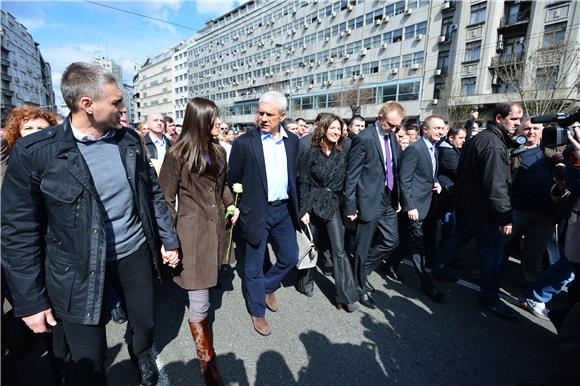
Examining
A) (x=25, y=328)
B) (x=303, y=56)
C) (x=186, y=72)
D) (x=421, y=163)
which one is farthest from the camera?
(x=186, y=72)

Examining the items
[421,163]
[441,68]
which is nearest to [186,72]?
[441,68]

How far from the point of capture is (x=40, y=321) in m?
1.61

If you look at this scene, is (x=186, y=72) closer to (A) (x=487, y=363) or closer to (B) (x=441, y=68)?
(B) (x=441, y=68)

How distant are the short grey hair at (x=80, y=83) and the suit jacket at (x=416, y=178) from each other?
3081 millimetres

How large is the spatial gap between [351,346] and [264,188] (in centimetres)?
161

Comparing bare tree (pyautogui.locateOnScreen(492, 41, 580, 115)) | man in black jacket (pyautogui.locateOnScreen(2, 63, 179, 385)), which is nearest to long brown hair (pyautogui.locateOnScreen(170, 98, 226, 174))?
man in black jacket (pyautogui.locateOnScreen(2, 63, 179, 385))

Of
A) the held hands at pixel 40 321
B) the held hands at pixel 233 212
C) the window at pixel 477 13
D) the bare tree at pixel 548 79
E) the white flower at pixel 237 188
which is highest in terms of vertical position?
the window at pixel 477 13

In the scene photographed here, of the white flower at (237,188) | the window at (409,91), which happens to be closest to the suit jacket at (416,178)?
the white flower at (237,188)

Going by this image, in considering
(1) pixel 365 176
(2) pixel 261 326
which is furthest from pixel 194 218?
(1) pixel 365 176

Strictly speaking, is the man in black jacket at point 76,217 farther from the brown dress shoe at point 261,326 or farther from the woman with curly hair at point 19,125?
the woman with curly hair at point 19,125

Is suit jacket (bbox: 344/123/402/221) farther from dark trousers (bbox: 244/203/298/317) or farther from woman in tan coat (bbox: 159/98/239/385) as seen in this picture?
woman in tan coat (bbox: 159/98/239/385)

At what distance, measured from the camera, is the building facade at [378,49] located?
82.3 feet

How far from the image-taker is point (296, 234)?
130 inches

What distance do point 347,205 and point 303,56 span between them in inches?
1806
